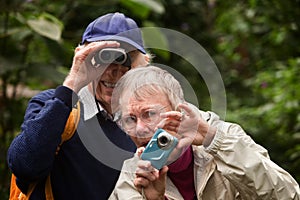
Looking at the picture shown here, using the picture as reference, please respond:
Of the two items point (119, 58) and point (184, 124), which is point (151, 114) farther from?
point (119, 58)

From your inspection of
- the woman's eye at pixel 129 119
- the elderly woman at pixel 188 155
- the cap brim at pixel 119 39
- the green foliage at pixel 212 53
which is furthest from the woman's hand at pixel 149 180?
the green foliage at pixel 212 53

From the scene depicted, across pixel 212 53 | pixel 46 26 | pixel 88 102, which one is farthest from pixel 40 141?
pixel 212 53

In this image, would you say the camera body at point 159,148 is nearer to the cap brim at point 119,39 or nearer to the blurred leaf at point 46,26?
the cap brim at point 119,39

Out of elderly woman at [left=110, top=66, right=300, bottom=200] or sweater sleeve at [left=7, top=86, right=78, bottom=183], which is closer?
elderly woman at [left=110, top=66, right=300, bottom=200]

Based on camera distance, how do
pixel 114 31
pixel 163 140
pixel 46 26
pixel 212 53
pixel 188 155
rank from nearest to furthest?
pixel 163 140
pixel 188 155
pixel 114 31
pixel 46 26
pixel 212 53

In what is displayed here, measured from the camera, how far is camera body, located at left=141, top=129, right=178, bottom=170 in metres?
1.72

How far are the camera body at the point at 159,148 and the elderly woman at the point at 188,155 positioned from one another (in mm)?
21

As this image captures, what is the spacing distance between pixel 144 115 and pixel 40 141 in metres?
0.44

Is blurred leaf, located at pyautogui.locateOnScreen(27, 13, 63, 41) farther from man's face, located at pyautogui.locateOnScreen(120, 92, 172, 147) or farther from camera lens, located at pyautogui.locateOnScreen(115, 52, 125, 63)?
man's face, located at pyautogui.locateOnScreen(120, 92, 172, 147)

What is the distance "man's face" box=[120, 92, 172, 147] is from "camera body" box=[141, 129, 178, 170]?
0.09 m

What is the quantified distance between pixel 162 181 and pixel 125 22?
797 millimetres

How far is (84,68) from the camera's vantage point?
2215 millimetres

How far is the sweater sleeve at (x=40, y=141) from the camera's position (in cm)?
209

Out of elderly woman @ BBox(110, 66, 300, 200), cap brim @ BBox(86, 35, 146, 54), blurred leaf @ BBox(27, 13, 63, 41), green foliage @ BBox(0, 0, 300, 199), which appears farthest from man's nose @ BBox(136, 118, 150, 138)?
blurred leaf @ BBox(27, 13, 63, 41)
